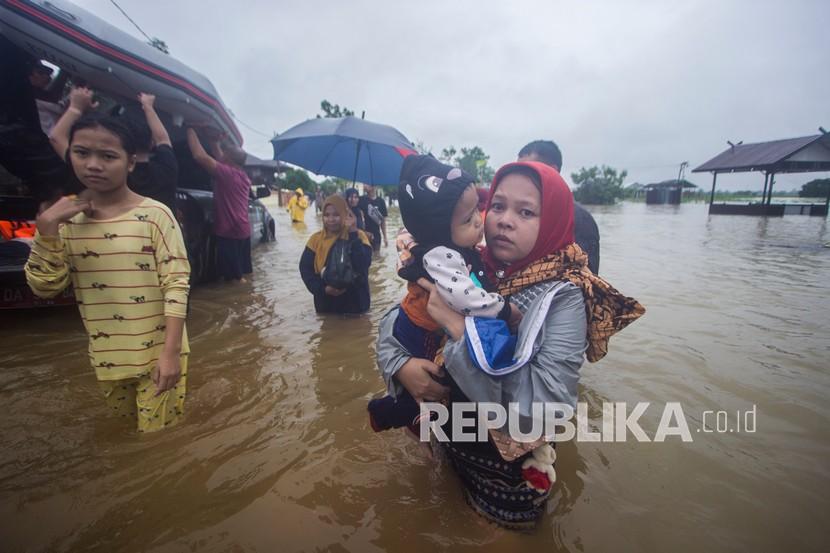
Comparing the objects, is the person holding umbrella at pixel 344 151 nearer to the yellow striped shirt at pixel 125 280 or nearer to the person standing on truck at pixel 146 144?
the person standing on truck at pixel 146 144

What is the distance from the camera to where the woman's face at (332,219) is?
166 inches

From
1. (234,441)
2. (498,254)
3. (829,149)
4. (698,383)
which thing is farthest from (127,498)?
(829,149)

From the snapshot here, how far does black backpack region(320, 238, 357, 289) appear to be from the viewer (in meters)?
4.24

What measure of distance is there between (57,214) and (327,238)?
281 centimetres

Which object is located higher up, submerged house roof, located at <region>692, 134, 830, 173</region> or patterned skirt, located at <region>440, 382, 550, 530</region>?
submerged house roof, located at <region>692, 134, 830, 173</region>

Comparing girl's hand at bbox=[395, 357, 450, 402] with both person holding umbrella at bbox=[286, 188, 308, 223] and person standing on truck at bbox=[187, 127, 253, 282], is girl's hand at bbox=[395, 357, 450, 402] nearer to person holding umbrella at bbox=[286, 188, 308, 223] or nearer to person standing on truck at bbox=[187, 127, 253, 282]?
person standing on truck at bbox=[187, 127, 253, 282]

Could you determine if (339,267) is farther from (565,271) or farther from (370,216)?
(370,216)

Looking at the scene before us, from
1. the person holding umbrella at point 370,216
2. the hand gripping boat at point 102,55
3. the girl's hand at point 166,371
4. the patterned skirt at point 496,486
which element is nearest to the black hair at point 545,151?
the patterned skirt at point 496,486

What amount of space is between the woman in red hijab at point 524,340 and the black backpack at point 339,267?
8.80ft

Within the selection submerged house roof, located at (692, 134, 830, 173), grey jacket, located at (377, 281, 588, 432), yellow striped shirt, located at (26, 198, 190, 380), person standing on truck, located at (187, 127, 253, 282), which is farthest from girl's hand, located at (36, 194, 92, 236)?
submerged house roof, located at (692, 134, 830, 173)

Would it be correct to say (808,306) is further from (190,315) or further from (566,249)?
(190,315)

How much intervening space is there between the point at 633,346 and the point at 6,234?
6.12 meters

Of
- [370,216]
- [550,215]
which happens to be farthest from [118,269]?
[370,216]

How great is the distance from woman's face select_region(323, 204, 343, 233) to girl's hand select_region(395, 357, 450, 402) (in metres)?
3.01
